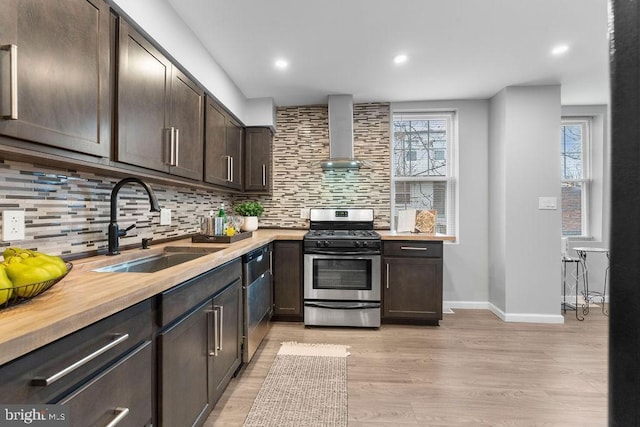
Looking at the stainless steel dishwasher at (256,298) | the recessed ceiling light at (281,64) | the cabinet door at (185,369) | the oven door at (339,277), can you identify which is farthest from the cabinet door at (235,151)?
the cabinet door at (185,369)

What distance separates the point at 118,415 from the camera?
98 cm

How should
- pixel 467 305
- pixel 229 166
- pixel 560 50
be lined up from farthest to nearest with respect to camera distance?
pixel 467 305, pixel 229 166, pixel 560 50

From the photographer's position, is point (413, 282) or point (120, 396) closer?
point (120, 396)

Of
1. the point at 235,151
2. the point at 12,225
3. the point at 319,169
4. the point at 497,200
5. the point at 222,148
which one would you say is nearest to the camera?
the point at 12,225

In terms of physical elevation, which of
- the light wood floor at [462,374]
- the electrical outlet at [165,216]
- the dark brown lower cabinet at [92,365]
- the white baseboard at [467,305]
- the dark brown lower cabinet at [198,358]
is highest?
the electrical outlet at [165,216]

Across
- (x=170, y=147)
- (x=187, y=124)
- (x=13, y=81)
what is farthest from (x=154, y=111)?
(x=13, y=81)

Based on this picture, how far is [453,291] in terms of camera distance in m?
3.81

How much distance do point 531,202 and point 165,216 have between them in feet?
11.4

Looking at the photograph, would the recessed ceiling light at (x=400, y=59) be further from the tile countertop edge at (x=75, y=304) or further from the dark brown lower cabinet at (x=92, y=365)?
the dark brown lower cabinet at (x=92, y=365)

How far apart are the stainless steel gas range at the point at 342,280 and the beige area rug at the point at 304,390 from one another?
460 mm

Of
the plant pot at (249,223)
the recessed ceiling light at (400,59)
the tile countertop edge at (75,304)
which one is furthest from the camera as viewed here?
the plant pot at (249,223)

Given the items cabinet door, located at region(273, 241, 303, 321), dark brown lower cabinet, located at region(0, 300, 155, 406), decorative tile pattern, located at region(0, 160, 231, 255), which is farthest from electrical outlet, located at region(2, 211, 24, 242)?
cabinet door, located at region(273, 241, 303, 321)

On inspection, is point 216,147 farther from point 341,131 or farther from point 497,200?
point 497,200

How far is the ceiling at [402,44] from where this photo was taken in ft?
6.87
